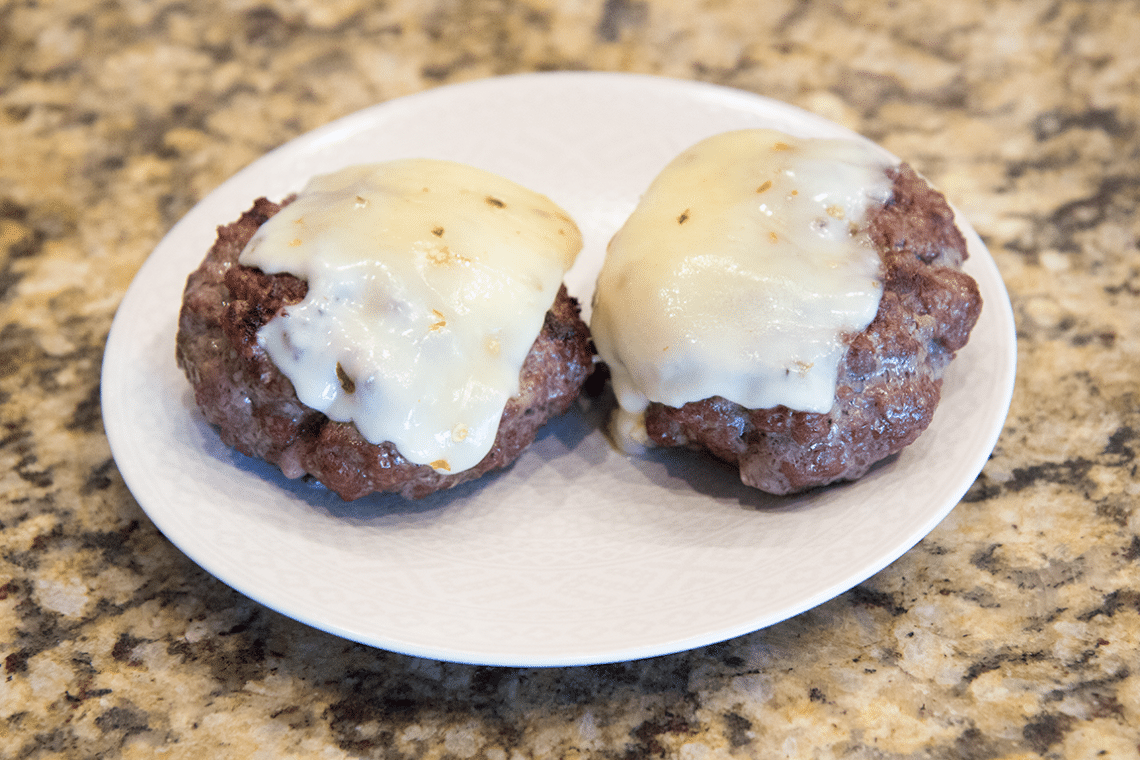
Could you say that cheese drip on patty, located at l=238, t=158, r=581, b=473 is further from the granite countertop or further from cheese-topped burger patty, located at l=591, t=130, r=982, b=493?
Answer: the granite countertop

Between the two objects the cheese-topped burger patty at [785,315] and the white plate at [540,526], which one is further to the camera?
the cheese-topped burger patty at [785,315]

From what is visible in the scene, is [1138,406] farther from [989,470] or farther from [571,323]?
[571,323]

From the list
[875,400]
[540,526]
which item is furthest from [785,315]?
[540,526]

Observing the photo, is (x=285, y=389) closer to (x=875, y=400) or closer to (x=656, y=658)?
(x=656, y=658)

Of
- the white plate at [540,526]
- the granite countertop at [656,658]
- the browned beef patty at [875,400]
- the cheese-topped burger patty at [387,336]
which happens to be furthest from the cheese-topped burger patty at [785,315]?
the granite countertop at [656,658]

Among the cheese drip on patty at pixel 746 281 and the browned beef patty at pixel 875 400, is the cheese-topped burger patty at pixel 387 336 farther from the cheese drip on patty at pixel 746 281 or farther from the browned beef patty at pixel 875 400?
the browned beef patty at pixel 875 400

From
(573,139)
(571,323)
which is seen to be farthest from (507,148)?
(571,323)
